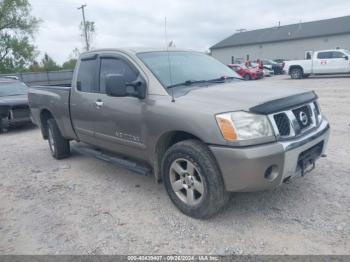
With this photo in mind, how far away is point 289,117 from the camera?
127 inches

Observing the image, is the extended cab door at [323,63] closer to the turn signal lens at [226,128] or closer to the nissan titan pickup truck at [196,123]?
the nissan titan pickup truck at [196,123]

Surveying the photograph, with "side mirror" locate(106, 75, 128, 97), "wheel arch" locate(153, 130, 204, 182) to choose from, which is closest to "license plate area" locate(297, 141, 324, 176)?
"wheel arch" locate(153, 130, 204, 182)

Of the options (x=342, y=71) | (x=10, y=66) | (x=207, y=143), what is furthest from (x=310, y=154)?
(x=10, y=66)

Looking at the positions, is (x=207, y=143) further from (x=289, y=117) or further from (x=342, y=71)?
(x=342, y=71)

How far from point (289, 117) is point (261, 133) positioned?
1.39ft

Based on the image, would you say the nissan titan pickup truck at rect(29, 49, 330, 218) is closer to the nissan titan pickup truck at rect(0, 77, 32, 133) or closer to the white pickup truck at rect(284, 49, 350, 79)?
the nissan titan pickup truck at rect(0, 77, 32, 133)

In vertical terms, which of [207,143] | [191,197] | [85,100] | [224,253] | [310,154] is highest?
[85,100]

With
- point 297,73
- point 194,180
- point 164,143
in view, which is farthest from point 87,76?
point 297,73

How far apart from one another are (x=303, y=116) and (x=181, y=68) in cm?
159

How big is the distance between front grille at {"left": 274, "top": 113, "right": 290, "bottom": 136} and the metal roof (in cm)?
4187

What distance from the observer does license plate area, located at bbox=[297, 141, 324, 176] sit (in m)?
3.29

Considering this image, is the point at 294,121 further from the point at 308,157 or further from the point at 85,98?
the point at 85,98

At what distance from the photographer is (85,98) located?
476 cm

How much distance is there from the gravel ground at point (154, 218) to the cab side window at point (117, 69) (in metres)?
1.45
